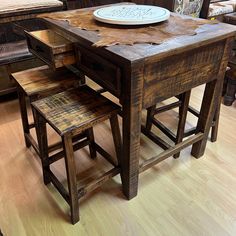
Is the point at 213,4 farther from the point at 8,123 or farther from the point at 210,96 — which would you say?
the point at 8,123

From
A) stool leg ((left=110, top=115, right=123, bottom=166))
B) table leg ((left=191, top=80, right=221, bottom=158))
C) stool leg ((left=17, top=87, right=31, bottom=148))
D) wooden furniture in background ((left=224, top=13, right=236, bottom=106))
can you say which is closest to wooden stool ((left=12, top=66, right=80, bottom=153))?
stool leg ((left=17, top=87, right=31, bottom=148))

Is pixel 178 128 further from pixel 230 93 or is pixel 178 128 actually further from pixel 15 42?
pixel 15 42

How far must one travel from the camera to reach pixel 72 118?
1.15m

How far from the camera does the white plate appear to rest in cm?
130

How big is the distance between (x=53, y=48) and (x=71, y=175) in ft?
2.01

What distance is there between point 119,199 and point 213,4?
9.04ft

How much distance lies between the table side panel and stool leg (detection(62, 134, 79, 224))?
37 centimetres

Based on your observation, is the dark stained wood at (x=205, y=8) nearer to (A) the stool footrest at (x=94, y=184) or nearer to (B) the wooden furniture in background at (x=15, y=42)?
(B) the wooden furniture in background at (x=15, y=42)

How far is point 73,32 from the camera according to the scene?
1287 mm

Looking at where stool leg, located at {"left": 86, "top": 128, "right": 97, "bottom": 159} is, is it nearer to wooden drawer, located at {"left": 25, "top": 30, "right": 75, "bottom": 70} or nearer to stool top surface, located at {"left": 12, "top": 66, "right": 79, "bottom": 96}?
stool top surface, located at {"left": 12, "top": 66, "right": 79, "bottom": 96}

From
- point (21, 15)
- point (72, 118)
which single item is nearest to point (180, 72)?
point (72, 118)

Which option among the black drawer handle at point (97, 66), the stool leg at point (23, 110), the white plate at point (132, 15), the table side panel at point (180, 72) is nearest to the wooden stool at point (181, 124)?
the table side panel at point (180, 72)

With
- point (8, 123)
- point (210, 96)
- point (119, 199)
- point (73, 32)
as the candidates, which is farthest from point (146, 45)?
point (8, 123)

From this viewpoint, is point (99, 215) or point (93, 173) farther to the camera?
point (93, 173)
